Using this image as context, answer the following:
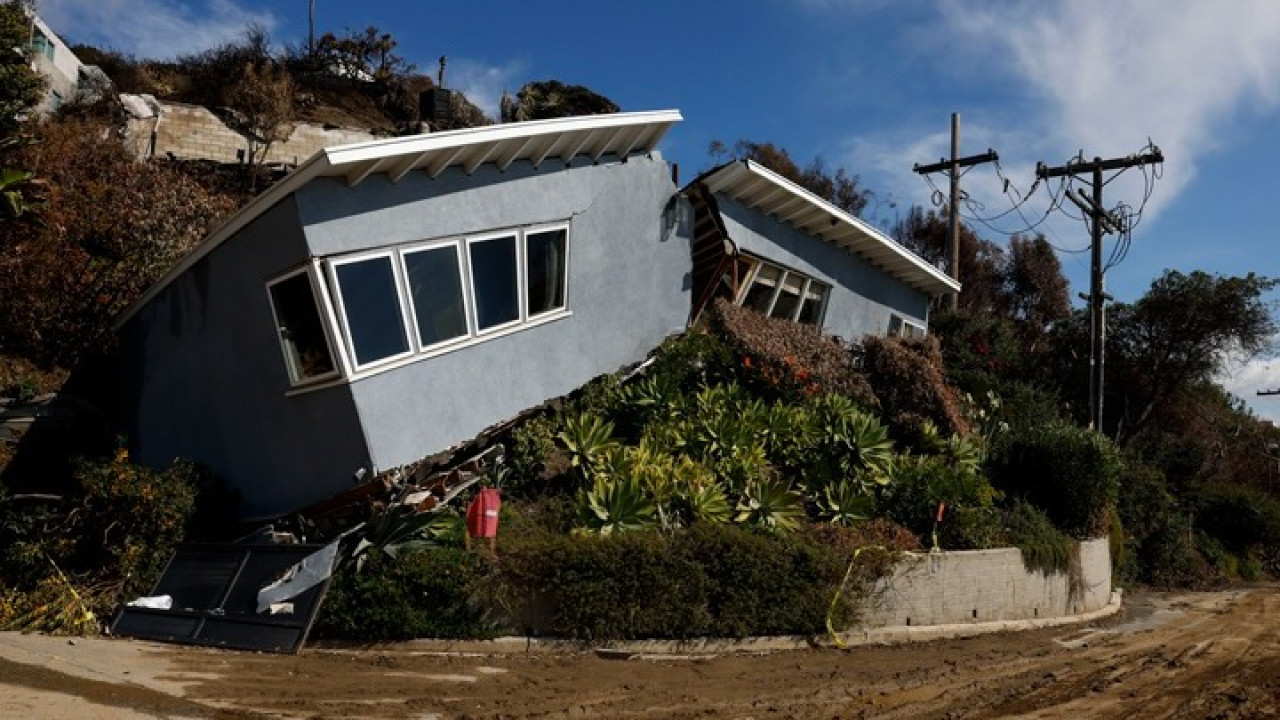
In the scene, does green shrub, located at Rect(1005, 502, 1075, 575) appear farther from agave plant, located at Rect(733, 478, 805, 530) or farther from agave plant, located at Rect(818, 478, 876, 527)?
agave plant, located at Rect(733, 478, 805, 530)

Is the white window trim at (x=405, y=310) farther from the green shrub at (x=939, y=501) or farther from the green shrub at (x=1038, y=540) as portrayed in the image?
the green shrub at (x=1038, y=540)

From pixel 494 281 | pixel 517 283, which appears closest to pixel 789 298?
pixel 517 283

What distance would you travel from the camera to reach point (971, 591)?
13070 mm

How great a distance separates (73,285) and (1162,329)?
2746cm

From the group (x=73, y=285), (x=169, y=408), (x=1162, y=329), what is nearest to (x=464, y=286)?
(x=169, y=408)

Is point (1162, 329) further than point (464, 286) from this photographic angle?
Yes

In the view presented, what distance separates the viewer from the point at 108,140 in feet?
73.9

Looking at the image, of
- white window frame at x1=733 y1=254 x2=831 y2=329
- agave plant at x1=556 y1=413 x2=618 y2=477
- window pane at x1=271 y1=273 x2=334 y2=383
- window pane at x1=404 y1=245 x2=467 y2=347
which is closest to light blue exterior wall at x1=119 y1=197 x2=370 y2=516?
window pane at x1=271 y1=273 x2=334 y2=383

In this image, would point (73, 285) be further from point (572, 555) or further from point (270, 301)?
point (572, 555)

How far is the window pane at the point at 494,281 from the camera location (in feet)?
40.3

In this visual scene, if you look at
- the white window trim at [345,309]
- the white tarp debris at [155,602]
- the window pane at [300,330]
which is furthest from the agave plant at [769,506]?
the white tarp debris at [155,602]

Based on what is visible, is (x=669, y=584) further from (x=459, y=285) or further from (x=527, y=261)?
(x=527, y=261)

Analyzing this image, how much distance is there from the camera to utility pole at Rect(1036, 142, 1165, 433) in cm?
2231

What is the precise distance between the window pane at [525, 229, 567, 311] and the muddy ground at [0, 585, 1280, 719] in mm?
5400
